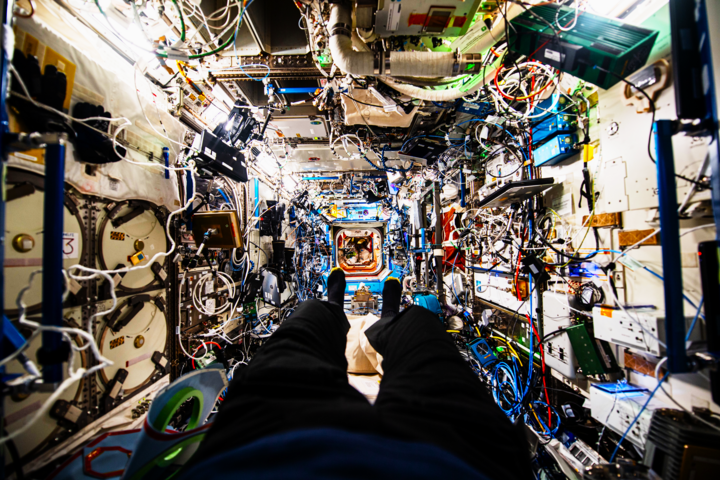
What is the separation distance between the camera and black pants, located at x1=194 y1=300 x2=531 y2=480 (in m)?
0.67

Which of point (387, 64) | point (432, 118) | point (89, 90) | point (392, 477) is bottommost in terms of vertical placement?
point (392, 477)

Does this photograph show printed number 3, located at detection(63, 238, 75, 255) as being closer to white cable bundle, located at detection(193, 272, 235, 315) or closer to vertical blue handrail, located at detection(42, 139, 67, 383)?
vertical blue handrail, located at detection(42, 139, 67, 383)

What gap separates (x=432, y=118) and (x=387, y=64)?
1.22 meters

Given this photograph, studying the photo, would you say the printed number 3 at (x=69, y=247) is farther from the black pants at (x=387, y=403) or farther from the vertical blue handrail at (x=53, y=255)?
the black pants at (x=387, y=403)

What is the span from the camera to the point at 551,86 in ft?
6.03

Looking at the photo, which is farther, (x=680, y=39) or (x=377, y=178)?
(x=377, y=178)

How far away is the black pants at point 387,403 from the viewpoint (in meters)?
0.67

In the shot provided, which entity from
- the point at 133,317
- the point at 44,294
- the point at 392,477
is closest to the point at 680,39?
the point at 392,477

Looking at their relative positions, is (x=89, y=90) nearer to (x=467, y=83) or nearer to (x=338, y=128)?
(x=338, y=128)

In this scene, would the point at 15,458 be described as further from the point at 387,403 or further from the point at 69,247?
the point at 387,403

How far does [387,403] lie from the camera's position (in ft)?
2.87

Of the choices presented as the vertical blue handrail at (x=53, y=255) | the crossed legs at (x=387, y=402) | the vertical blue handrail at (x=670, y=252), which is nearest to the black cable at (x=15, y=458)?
the vertical blue handrail at (x=53, y=255)

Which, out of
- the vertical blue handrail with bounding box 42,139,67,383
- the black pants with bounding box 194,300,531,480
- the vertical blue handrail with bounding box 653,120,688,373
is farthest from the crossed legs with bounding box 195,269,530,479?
the vertical blue handrail with bounding box 653,120,688,373

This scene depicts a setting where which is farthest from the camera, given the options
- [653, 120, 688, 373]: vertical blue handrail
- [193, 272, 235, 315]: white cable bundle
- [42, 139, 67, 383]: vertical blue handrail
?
[193, 272, 235, 315]: white cable bundle
